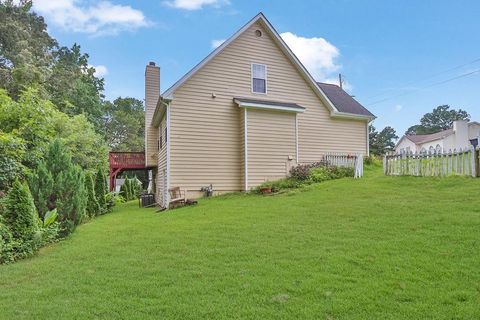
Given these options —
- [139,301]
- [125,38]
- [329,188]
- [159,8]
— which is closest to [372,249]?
[139,301]

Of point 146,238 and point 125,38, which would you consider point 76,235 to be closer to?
point 146,238

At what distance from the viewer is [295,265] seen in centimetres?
513

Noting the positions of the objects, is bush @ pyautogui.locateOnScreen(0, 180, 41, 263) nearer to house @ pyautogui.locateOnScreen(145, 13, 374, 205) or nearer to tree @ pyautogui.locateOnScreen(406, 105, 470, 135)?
house @ pyautogui.locateOnScreen(145, 13, 374, 205)

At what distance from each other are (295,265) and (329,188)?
7.45m

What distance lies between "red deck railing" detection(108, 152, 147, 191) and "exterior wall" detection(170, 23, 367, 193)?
25.8 feet

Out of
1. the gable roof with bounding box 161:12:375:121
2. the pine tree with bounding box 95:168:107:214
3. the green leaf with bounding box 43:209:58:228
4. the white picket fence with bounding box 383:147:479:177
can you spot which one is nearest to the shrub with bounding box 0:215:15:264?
the green leaf with bounding box 43:209:58:228

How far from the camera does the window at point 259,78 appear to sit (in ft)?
51.6

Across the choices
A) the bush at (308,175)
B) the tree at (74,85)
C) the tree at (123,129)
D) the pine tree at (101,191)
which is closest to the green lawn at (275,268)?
the bush at (308,175)

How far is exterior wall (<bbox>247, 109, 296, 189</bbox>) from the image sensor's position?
14.6 m

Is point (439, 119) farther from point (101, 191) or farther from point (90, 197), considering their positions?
point (90, 197)

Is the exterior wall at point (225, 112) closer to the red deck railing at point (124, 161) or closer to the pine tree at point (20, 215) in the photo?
the pine tree at point (20, 215)

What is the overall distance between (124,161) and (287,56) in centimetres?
1126

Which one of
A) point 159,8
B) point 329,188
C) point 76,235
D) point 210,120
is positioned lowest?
point 76,235

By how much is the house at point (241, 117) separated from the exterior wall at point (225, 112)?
3cm
